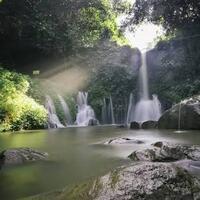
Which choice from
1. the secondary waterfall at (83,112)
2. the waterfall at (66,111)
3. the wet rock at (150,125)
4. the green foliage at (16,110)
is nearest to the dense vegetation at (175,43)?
the secondary waterfall at (83,112)

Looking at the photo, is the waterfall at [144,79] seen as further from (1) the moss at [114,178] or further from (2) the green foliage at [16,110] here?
(1) the moss at [114,178]

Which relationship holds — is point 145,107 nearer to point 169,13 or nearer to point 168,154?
point 169,13

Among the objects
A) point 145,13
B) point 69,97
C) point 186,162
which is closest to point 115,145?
point 186,162

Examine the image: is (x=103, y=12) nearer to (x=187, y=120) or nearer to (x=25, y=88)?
(x=25, y=88)

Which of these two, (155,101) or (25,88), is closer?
(25,88)

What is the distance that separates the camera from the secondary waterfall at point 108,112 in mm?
23053

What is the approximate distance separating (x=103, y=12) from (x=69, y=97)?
8431mm

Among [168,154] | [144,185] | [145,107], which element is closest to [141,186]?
[144,185]

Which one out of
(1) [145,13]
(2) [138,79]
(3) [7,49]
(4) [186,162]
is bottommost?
(4) [186,162]

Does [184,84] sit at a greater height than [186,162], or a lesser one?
greater

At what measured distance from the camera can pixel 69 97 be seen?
2294 cm

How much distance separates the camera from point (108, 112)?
23.7 m

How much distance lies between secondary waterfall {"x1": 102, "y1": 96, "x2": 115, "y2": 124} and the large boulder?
25.9ft

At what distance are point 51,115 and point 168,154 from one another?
13.9m
